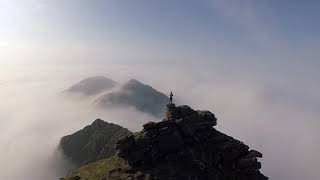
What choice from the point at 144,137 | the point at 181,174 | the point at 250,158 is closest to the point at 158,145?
the point at 144,137

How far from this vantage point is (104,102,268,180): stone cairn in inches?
4360

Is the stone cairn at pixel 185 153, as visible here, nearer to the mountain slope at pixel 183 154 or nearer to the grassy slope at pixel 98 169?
the mountain slope at pixel 183 154

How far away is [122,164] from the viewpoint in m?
119

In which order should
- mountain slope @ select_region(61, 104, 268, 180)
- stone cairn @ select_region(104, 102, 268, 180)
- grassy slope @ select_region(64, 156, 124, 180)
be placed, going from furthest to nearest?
grassy slope @ select_region(64, 156, 124, 180), stone cairn @ select_region(104, 102, 268, 180), mountain slope @ select_region(61, 104, 268, 180)

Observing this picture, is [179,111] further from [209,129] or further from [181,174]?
[181,174]

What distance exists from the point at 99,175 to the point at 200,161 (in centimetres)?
3092

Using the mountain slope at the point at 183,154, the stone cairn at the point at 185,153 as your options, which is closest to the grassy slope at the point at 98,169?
the mountain slope at the point at 183,154

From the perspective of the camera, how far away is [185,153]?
114 metres

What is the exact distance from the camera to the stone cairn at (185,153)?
111 metres

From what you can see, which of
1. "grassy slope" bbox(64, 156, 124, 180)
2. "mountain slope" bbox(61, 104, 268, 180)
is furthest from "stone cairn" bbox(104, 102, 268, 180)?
"grassy slope" bbox(64, 156, 124, 180)

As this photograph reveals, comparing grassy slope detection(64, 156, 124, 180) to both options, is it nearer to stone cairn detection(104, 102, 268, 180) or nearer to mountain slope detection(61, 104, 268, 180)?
mountain slope detection(61, 104, 268, 180)

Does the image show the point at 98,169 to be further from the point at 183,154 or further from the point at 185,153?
the point at 185,153

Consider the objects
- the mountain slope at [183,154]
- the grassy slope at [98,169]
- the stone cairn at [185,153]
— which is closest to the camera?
the mountain slope at [183,154]

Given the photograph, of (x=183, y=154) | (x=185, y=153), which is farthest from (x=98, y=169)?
(x=185, y=153)
